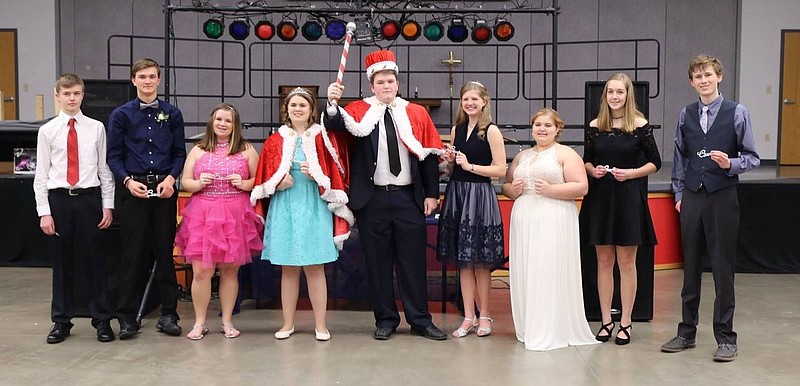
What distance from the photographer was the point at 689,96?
12.3m

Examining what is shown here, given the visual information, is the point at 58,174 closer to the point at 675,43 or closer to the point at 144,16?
the point at 144,16

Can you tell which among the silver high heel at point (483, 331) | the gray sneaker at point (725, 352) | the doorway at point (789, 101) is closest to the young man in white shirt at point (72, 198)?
the silver high heel at point (483, 331)

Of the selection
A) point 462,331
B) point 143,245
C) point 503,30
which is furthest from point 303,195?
point 503,30

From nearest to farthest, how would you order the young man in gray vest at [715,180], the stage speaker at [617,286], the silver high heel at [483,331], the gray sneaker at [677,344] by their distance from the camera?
the young man in gray vest at [715,180]
the gray sneaker at [677,344]
the silver high heel at [483,331]
the stage speaker at [617,286]

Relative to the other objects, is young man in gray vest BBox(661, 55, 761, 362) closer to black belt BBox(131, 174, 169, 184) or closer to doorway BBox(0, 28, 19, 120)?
black belt BBox(131, 174, 169, 184)

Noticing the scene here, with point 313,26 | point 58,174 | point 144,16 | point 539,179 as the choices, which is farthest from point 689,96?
point 58,174

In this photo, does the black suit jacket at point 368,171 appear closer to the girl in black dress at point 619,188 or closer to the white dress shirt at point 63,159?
the girl in black dress at point 619,188

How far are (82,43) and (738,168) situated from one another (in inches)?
404

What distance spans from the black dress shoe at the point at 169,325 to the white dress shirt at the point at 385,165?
1356 mm

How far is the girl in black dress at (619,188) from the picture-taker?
15.3 ft

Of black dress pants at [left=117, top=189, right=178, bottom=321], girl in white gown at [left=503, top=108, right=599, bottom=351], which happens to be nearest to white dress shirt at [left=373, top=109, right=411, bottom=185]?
girl in white gown at [left=503, top=108, right=599, bottom=351]

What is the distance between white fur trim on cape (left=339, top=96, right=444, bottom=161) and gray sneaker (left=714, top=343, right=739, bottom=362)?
1736 millimetres

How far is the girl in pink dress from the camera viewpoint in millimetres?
4684

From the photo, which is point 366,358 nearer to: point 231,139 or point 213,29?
point 231,139
